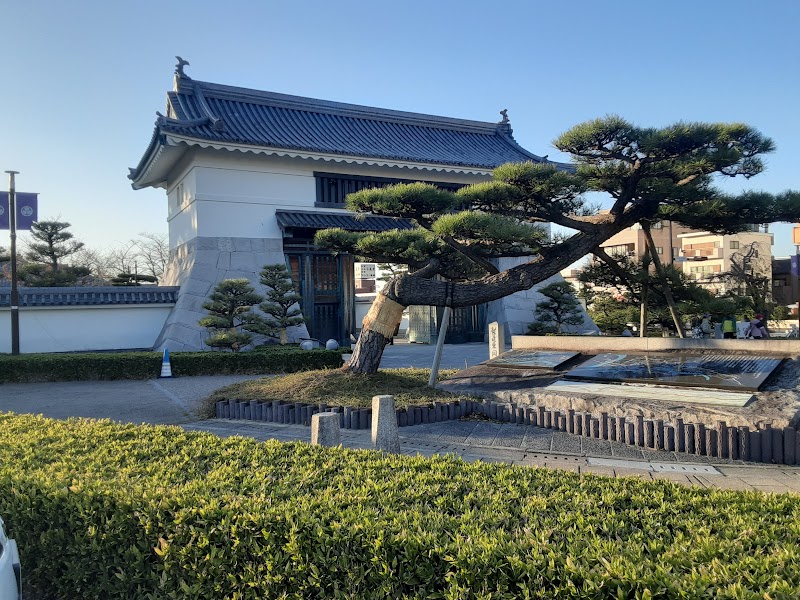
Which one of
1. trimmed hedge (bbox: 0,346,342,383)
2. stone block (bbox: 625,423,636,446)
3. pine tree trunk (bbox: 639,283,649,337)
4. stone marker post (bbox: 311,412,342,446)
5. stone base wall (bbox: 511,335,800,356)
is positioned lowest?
stone block (bbox: 625,423,636,446)

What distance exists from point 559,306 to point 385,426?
13444 millimetres

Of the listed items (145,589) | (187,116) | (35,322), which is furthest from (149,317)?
(145,589)

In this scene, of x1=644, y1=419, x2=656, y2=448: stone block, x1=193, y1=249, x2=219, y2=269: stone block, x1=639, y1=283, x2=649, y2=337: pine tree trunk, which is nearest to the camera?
x1=644, y1=419, x2=656, y2=448: stone block

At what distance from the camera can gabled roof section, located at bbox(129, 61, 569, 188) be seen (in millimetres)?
15391

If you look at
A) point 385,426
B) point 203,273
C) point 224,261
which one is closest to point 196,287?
point 203,273

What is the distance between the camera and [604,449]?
227 inches

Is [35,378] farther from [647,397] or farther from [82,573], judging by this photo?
[647,397]

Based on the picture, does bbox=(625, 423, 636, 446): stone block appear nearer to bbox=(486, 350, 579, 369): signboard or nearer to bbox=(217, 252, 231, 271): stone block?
bbox=(486, 350, 579, 369): signboard

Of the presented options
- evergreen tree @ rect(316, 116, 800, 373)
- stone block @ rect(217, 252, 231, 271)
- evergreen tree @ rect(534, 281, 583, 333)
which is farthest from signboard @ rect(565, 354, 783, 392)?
stone block @ rect(217, 252, 231, 271)

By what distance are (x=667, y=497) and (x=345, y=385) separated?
17.6 ft

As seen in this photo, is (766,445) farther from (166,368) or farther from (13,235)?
(13,235)

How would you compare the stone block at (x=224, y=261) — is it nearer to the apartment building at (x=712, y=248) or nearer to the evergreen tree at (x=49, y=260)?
the evergreen tree at (x=49, y=260)

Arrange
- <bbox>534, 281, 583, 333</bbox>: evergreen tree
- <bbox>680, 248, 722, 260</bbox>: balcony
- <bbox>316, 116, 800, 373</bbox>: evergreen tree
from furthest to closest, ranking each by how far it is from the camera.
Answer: <bbox>680, 248, 722, 260</bbox>: balcony
<bbox>534, 281, 583, 333</bbox>: evergreen tree
<bbox>316, 116, 800, 373</bbox>: evergreen tree

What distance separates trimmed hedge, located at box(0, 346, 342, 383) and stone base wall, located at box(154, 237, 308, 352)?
7.44 ft
